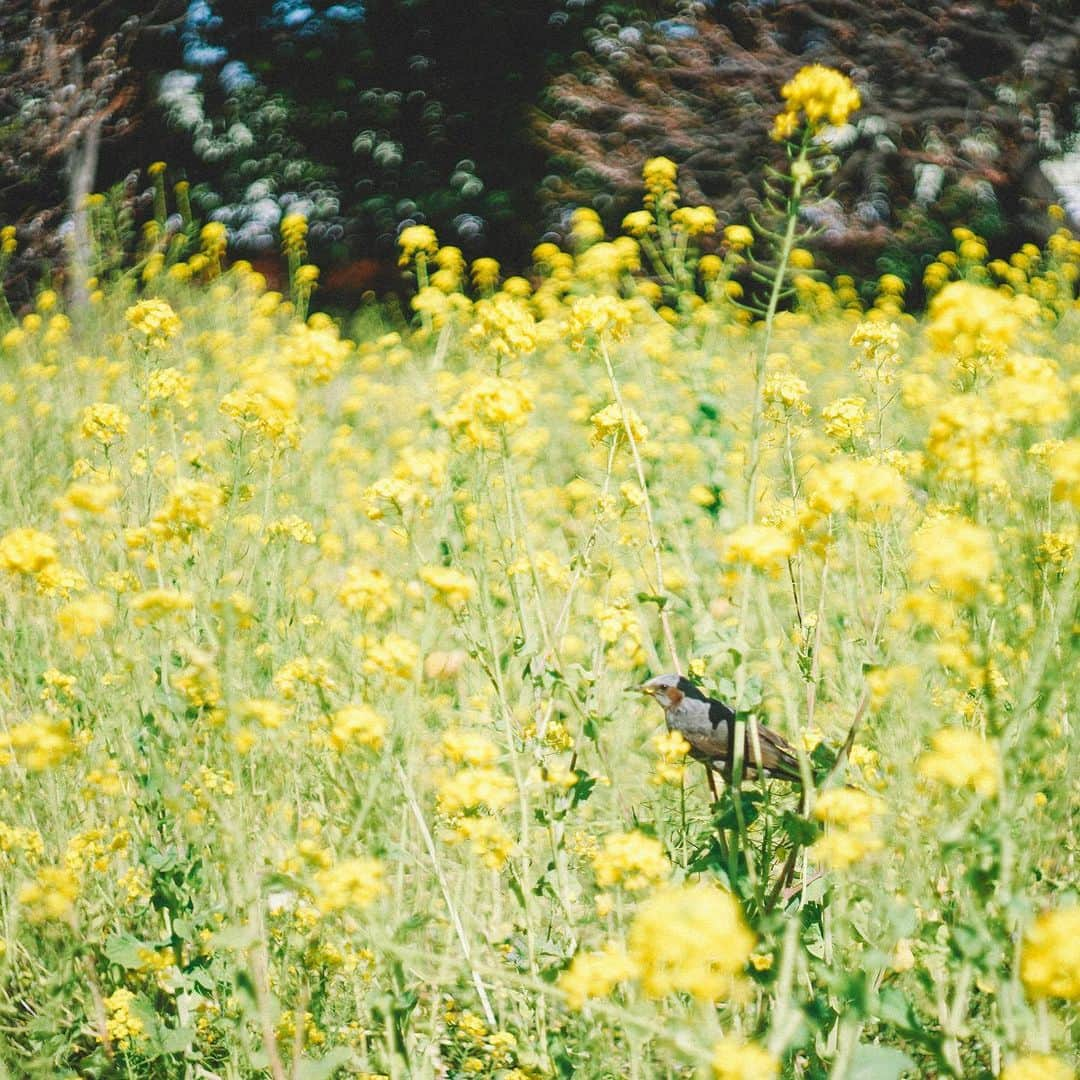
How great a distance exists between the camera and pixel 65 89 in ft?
23.6

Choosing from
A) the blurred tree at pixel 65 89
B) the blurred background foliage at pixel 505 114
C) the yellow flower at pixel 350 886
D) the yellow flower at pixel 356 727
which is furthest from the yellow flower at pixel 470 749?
the blurred tree at pixel 65 89

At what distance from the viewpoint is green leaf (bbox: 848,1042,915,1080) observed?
3.43ft

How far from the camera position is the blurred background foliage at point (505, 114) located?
6.56m

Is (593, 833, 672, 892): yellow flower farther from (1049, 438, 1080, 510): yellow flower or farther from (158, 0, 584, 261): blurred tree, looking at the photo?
(158, 0, 584, 261): blurred tree

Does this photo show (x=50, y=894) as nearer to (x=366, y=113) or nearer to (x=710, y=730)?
(x=710, y=730)

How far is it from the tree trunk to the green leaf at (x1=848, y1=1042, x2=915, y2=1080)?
264 inches

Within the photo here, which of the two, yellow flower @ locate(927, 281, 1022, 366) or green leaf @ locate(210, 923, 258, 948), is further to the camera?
yellow flower @ locate(927, 281, 1022, 366)

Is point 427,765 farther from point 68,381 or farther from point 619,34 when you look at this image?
point 619,34

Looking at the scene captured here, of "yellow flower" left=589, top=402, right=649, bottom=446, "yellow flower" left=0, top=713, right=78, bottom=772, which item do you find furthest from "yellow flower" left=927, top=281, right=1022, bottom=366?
"yellow flower" left=0, top=713, right=78, bottom=772

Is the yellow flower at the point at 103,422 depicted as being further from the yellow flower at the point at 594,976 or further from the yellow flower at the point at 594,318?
the yellow flower at the point at 594,976

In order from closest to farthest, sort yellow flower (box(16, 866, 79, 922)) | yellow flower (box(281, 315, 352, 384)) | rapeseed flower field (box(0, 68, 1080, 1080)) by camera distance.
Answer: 1. rapeseed flower field (box(0, 68, 1080, 1080))
2. yellow flower (box(16, 866, 79, 922))
3. yellow flower (box(281, 315, 352, 384))

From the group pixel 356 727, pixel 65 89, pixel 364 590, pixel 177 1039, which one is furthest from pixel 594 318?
pixel 65 89

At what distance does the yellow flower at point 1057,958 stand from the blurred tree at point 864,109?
241 inches

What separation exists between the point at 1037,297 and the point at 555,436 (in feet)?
8.73
